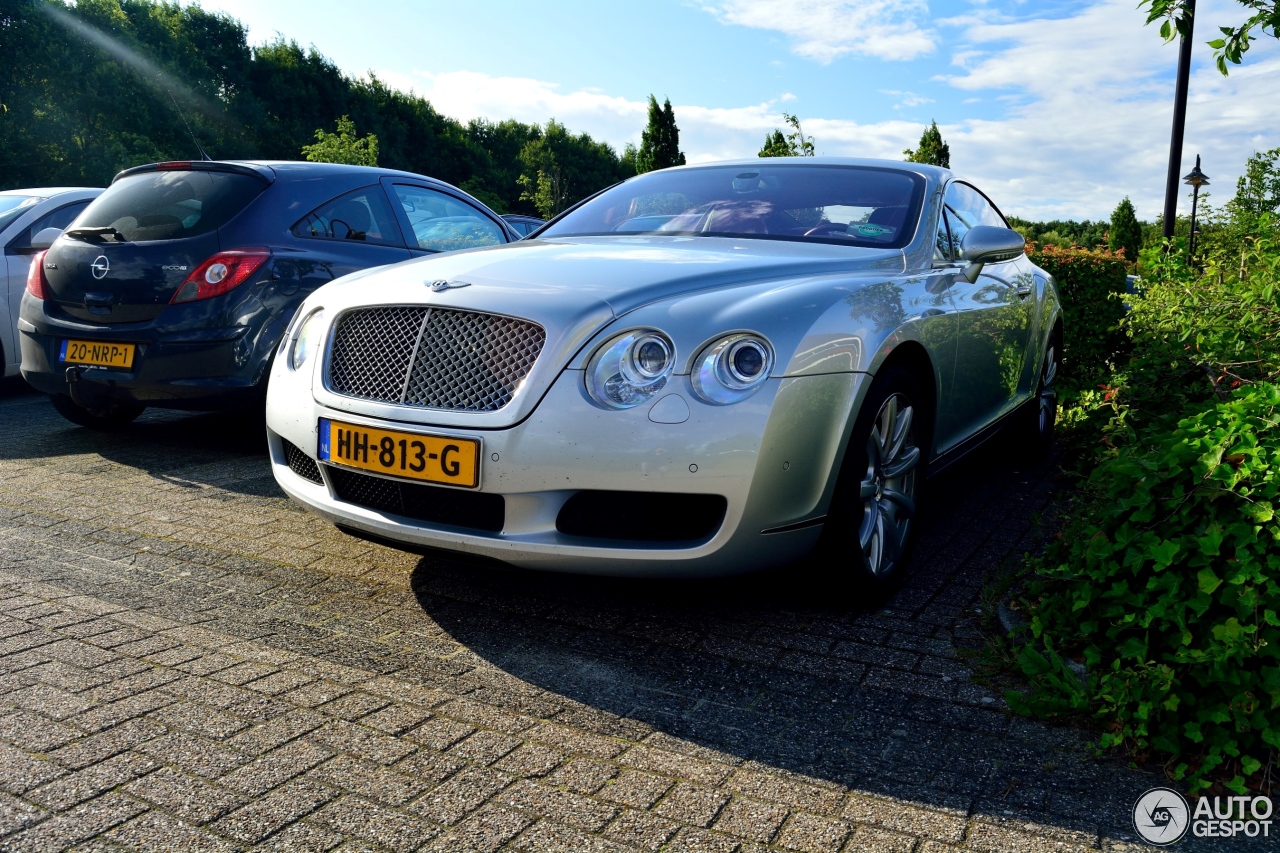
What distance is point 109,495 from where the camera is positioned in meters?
4.92

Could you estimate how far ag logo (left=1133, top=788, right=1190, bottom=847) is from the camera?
221 centimetres

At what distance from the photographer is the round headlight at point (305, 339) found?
3.55 meters

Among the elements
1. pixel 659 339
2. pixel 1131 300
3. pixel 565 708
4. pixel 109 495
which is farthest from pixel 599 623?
pixel 1131 300

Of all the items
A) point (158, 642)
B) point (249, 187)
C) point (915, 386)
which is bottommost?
point (158, 642)

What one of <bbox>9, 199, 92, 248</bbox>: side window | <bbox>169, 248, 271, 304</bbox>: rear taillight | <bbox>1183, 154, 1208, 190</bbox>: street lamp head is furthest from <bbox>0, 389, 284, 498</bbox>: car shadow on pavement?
<bbox>1183, 154, 1208, 190</bbox>: street lamp head

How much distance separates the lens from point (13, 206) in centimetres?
771

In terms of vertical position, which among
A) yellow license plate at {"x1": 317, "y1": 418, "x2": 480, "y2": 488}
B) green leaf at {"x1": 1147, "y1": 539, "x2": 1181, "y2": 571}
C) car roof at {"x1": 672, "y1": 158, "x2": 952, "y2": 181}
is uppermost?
car roof at {"x1": 672, "y1": 158, "x2": 952, "y2": 181}

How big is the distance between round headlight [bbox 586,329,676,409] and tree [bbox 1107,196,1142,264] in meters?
41.3

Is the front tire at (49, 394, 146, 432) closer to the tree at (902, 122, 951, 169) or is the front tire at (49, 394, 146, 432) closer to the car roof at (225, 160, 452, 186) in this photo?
the car roof at (225, 160, 452, 186)

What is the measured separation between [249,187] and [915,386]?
376 cm

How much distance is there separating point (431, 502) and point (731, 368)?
3.19ft

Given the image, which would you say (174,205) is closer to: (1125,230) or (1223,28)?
(1223,28)

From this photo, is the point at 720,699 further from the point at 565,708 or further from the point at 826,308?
the point at 826,308

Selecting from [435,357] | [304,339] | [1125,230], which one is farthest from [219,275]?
[1125,230]
